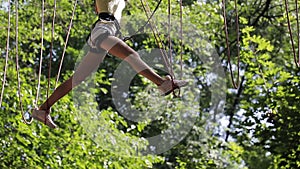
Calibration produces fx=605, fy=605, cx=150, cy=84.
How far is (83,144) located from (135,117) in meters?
2.11

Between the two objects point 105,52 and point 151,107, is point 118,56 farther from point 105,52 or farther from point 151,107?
point 151,107

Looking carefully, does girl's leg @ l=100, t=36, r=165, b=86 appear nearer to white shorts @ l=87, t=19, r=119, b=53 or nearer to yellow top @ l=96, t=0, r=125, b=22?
white shorts @ l=87, t=19, r=119, b=53

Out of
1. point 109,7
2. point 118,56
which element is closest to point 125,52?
point 118,56

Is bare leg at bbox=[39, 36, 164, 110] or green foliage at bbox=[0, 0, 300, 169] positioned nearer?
bare leg at bbox=[39, 36, 164, 110]

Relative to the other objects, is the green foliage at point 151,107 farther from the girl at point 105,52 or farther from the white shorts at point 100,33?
the white shorts at point 100,33

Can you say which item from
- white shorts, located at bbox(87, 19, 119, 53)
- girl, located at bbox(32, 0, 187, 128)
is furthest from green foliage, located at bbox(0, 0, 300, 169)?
white shorts, located at bbox(87, 19, 119, 53)

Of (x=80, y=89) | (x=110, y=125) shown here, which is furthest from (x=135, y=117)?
(x=110, y=125)

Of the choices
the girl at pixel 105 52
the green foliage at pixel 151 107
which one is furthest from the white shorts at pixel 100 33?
the green foliage at pixel 151 107

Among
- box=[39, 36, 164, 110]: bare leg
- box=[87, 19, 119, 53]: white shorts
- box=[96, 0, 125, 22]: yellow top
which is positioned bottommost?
box=[39, 36, 164, 110]: bare leg

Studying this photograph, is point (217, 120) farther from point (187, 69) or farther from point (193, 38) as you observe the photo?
point (193, 38)

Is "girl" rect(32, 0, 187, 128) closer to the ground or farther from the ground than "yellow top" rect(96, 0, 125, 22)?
closer to the ground

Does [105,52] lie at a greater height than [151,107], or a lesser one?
lesser

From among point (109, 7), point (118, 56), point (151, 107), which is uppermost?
point (151, 107)

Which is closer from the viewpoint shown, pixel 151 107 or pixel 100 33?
pixel 100 33
